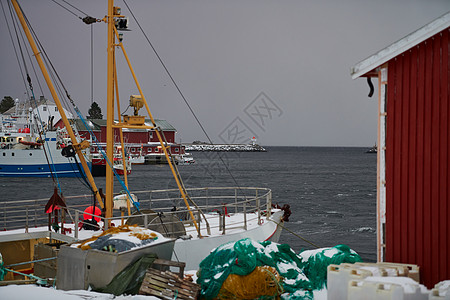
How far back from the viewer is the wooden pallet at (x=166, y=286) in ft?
29.6

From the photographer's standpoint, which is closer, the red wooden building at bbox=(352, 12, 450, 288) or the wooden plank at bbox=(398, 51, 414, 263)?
the red wooden building at bbox=(352, 12, 450, 288)

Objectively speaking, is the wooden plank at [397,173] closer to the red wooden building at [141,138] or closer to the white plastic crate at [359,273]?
the white plastic crate at [359,273]

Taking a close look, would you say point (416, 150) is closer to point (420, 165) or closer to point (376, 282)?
point (420, 165)

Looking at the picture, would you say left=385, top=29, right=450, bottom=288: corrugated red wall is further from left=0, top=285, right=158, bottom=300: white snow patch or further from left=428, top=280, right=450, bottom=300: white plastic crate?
left=0, top=285, right=158, bottom=300: white snow patch

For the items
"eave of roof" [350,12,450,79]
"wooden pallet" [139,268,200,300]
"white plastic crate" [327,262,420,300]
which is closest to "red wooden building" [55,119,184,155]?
"wooden pallet" [139,268,200,300]

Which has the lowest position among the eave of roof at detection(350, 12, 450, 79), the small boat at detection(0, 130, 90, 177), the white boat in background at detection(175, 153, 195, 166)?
the white boat in background at detection(175, 153, 195, 166)

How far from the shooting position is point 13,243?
13.5 meters

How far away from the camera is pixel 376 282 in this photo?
7.16 metres

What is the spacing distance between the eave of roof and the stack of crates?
11.5 feet

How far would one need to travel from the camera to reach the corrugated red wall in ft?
25.6

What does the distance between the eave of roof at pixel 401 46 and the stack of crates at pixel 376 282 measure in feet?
11.5

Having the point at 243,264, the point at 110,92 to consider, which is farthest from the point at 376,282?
the point at 110,92

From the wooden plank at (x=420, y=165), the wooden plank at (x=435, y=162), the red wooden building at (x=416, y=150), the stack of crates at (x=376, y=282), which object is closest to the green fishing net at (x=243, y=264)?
the stack of crates at (x=376, y=282)

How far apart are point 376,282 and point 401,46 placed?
4.02m
